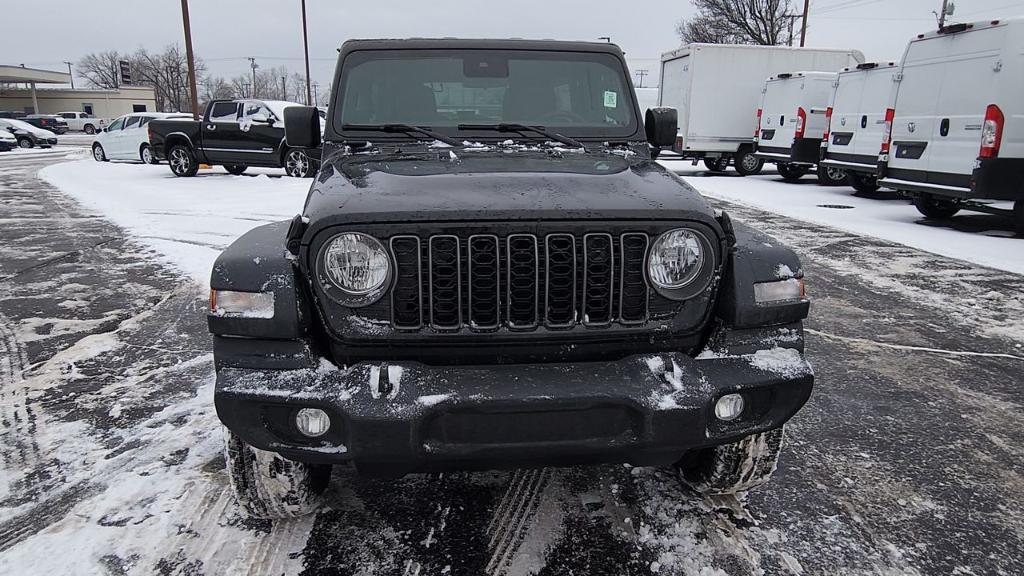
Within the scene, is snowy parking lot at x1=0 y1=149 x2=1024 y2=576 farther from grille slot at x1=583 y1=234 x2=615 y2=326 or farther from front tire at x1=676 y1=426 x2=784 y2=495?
grille slot at x1=583 y1=234 x2=615 y2=326

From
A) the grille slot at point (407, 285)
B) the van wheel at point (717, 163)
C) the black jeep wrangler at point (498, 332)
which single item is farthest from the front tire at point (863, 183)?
the grille slot at point (407, 285)

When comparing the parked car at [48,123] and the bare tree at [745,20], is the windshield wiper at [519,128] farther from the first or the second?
the parked car at [48,123]

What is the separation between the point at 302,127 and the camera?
143 inches

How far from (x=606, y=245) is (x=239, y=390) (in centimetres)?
125

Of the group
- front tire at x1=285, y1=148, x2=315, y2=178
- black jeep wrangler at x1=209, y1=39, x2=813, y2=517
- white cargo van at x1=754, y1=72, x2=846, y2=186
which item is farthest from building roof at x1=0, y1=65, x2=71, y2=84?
black jeep wrangler at x1=209, y1=39, x2=813, y2=517

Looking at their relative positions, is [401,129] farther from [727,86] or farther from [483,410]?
[727,86]

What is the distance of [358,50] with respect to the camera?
3555 millimetres

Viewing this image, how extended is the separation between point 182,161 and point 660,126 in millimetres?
15838

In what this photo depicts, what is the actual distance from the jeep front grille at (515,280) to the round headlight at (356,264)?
0.17 feet

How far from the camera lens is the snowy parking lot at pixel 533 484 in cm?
240

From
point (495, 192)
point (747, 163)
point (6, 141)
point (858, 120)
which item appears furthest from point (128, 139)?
point (495, 192)

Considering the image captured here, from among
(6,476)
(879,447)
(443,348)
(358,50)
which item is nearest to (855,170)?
(879,447)

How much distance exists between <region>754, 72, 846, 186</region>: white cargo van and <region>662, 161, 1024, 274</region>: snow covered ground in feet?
1.65

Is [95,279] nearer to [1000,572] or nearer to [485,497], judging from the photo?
[485,497]
